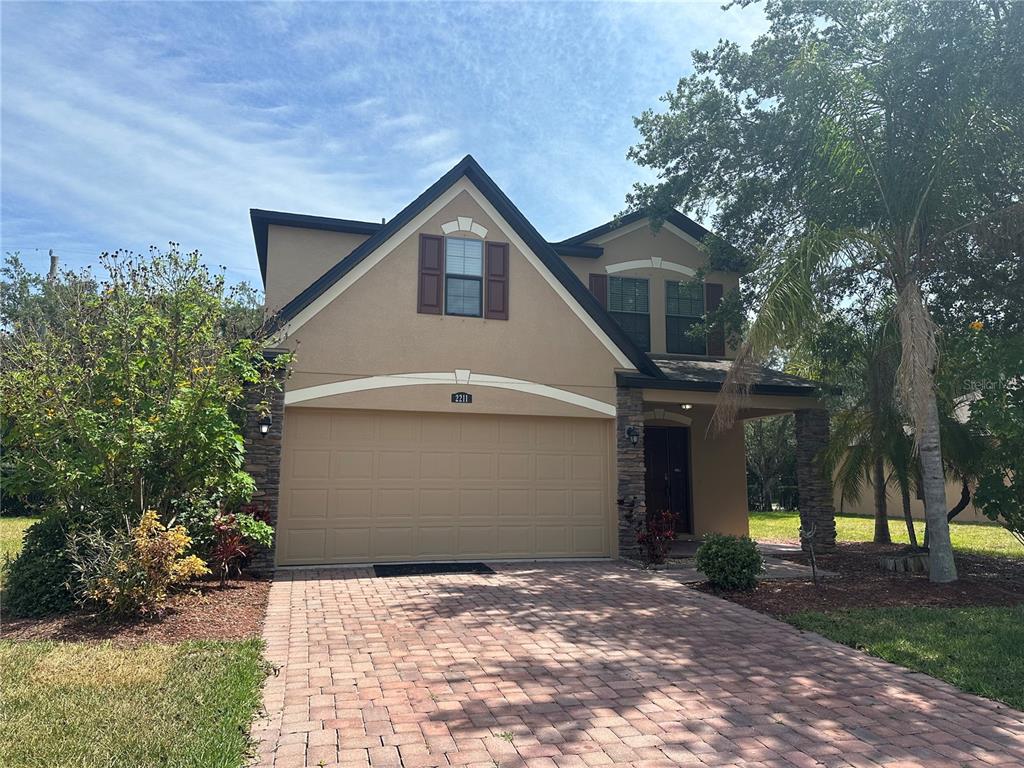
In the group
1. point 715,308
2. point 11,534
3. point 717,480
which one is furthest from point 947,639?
point 11,534

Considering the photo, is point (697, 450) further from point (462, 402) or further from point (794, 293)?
point (794, 293)

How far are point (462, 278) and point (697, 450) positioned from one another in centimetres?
717

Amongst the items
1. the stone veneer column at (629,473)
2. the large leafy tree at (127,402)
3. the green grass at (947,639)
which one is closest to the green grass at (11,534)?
the large leafy tree at (127,402)

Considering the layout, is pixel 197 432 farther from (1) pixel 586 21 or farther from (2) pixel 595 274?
(2) pixel 595 274

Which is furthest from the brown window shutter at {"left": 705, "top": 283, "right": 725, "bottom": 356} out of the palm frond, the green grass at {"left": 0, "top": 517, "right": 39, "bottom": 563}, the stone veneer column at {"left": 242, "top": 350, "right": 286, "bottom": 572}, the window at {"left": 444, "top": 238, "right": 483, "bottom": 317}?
the green grass at {"left": 0, "top": 517, "right": 39, "bottom": 563}

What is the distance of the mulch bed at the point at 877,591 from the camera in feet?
28.3

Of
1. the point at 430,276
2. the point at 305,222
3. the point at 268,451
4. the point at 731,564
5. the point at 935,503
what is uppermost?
the point at 305,222

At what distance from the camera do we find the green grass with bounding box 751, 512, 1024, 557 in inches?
596

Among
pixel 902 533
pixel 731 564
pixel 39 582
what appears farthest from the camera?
pixel 902 533

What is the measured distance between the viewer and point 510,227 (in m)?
12.4

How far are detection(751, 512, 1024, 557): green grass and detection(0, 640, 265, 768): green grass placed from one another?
13641 mm

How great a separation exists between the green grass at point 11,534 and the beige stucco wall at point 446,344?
5.14 m

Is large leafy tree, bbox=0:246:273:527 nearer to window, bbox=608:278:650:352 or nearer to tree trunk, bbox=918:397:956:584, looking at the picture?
window, bbox=608:278:650:352

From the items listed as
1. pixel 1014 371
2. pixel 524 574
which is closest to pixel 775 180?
pixel 1014 371
